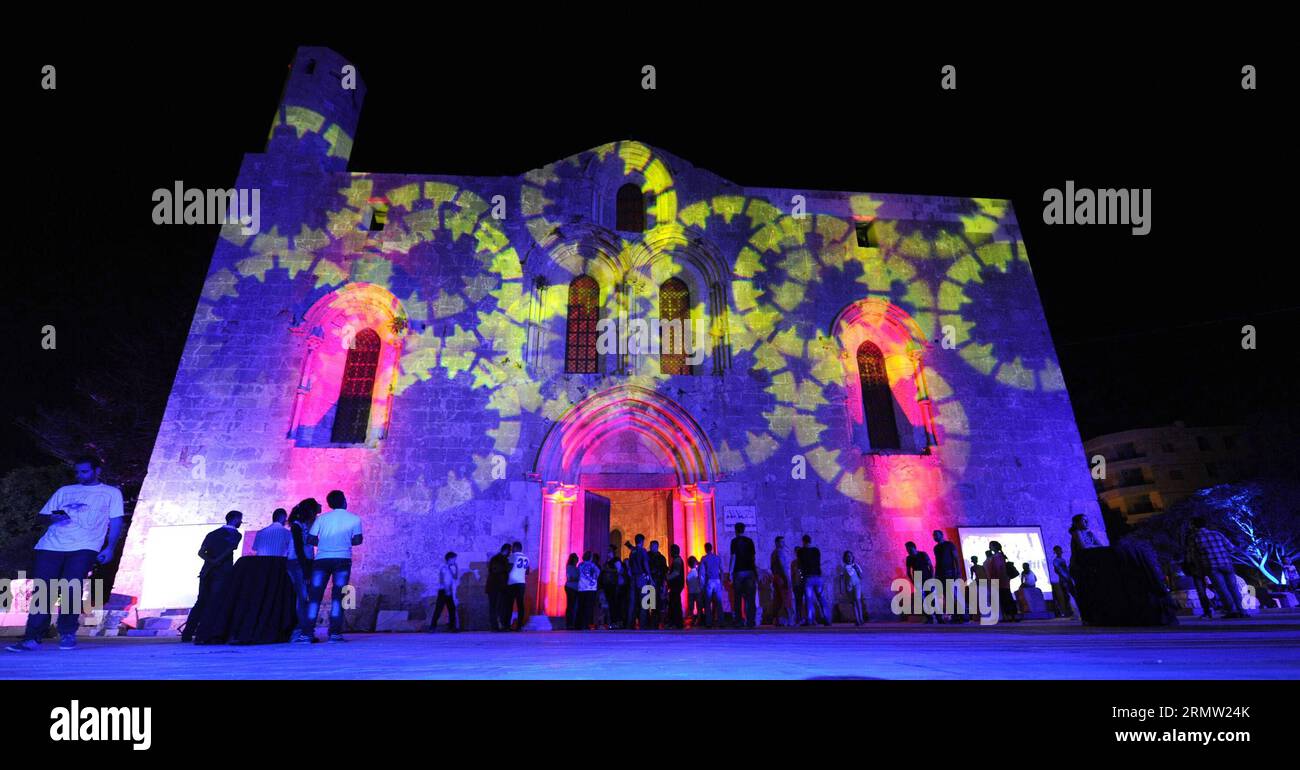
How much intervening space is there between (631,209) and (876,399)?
22.9 ft

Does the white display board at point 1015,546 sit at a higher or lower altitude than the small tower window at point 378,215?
→ lower

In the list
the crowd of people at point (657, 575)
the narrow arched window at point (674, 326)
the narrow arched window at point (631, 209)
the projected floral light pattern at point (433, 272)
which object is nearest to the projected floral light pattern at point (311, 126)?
the projected floral light pattern at point (433, 272)

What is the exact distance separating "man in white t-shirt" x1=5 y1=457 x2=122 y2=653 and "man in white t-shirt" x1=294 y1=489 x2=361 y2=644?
4.93 feet

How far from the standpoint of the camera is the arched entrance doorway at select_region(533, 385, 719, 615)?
10.7 m

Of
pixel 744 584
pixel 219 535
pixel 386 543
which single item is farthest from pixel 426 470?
pixel 744 584

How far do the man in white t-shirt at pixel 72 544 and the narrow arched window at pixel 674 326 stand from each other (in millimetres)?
8737

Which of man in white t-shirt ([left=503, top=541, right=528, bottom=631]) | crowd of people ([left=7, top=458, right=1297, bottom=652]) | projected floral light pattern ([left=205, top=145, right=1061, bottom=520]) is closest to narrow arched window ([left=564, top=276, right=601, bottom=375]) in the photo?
projected floral light pattern ([left=205, top=145, right=1061, bottom=520])

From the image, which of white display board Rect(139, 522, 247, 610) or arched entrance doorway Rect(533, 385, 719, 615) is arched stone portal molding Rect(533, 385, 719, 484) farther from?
white display board Rect(139, 522, 247, 610)

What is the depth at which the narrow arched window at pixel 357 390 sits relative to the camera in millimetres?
11141

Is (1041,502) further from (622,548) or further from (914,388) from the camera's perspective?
(622,548)

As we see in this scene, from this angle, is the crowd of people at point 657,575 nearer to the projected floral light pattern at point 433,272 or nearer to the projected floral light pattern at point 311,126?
the projected floral light pattern at point 433,272

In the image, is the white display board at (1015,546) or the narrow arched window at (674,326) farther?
the narrow arched window at (674,326)

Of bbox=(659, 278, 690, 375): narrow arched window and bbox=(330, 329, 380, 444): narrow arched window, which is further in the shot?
bbox=(659, 278, 690, 375): narrow arched window
